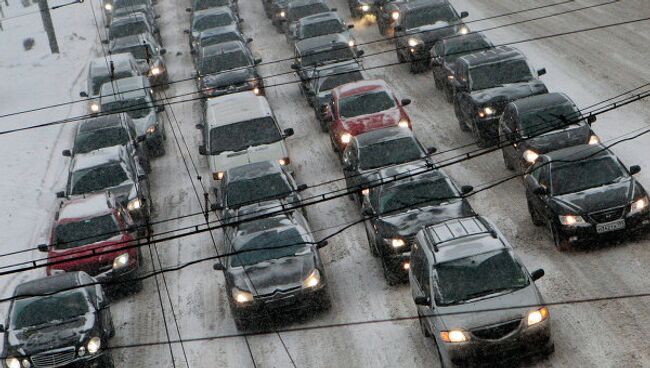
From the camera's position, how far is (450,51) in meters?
29.3

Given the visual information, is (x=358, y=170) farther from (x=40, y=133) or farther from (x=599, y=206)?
(x=40, y=133)

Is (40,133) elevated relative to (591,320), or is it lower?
lower

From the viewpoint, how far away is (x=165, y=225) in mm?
24531

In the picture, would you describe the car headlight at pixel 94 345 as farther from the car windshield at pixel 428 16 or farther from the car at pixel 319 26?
the car at pixel 319 26

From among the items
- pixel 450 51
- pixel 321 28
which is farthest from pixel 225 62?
pixel 450 51

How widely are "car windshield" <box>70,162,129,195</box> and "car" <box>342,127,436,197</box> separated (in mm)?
5296

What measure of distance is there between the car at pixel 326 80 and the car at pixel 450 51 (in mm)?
2053

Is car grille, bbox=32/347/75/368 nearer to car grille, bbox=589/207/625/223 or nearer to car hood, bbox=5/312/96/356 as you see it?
car hood, bbox=5/312/96/356

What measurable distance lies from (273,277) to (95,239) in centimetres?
501

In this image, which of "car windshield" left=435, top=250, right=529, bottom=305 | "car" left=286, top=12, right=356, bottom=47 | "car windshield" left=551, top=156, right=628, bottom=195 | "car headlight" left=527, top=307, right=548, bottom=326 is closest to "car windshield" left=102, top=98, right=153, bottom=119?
"car" left=286, top=12, right=356, bottom=47

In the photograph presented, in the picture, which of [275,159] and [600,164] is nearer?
[600,164]

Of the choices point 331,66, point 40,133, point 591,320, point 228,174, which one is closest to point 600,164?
point 591,320

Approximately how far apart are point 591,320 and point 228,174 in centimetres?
883

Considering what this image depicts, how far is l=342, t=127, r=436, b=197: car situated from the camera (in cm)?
2216
